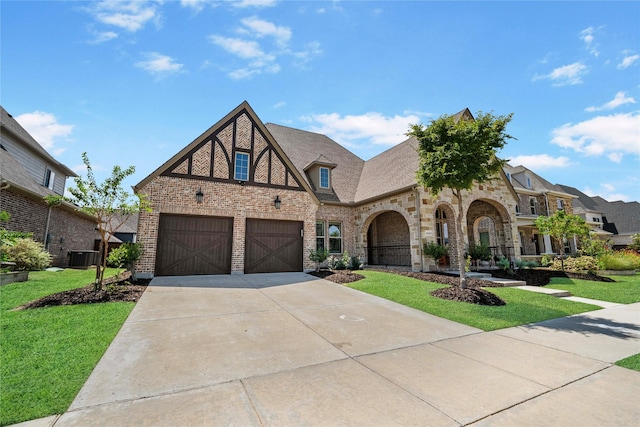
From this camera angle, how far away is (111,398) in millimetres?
2709

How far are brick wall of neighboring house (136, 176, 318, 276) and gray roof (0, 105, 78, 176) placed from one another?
1002cm

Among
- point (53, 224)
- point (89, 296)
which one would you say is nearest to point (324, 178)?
point (89, 296)

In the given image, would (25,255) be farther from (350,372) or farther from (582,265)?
(582,265)

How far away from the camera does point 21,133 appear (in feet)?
52.1

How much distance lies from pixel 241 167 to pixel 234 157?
0.53 m

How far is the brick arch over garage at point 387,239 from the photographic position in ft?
51.5

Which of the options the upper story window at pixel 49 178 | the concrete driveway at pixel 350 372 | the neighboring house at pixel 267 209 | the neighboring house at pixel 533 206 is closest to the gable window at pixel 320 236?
the neighboring house at pixel 267 209

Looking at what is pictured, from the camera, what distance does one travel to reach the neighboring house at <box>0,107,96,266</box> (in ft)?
36.8

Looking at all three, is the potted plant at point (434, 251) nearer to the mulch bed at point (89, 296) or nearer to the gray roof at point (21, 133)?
the mulch bed at point (89, 296)

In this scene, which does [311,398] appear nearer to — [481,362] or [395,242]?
[481,362]

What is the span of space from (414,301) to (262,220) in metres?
7.74

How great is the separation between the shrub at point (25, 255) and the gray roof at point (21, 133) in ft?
24.0

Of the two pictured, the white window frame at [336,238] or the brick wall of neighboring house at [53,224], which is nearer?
the brick wall of neighboring house at [53,224]

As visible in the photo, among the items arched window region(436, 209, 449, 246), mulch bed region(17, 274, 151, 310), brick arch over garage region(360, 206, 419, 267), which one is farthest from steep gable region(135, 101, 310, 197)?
arched window region(436, 209, 449, 246)
